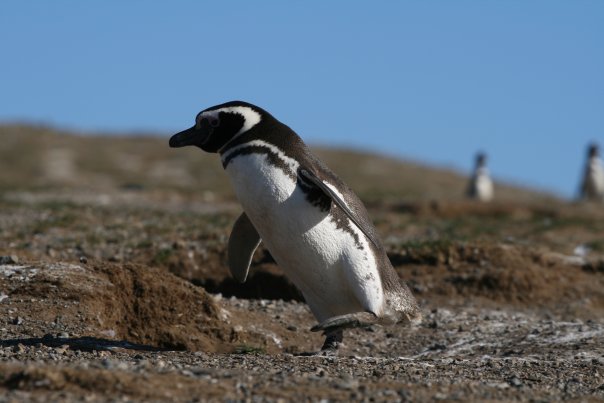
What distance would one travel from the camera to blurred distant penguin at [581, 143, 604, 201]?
28.5m

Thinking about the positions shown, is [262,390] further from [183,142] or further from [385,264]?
[183,142]

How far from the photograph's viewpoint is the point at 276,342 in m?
8.66

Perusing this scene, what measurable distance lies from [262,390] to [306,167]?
7.43 ft

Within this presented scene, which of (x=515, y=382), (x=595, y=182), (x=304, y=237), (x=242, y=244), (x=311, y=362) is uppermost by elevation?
(x=595, y=182)

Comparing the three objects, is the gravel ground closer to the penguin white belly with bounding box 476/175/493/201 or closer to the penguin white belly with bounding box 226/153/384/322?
the penguin white belly with bounding box 226/153/384/322

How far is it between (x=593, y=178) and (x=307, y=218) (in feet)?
74.4

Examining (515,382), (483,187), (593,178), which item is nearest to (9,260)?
(515,382)

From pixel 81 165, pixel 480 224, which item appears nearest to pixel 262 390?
pixel 480 224

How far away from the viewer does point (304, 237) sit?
24.0 ft

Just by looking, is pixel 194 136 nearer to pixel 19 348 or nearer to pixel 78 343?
pixel 78 343

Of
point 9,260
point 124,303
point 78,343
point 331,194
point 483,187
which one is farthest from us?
point 483,187

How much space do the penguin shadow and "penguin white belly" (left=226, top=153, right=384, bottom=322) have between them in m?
1.18

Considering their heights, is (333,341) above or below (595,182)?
below

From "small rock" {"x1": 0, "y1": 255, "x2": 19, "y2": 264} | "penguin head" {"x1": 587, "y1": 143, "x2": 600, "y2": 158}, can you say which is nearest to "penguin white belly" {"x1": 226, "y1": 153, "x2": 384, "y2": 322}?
"small rock" {"x1": 0, "y1": 255, "x2": 19, "y2": 264}
